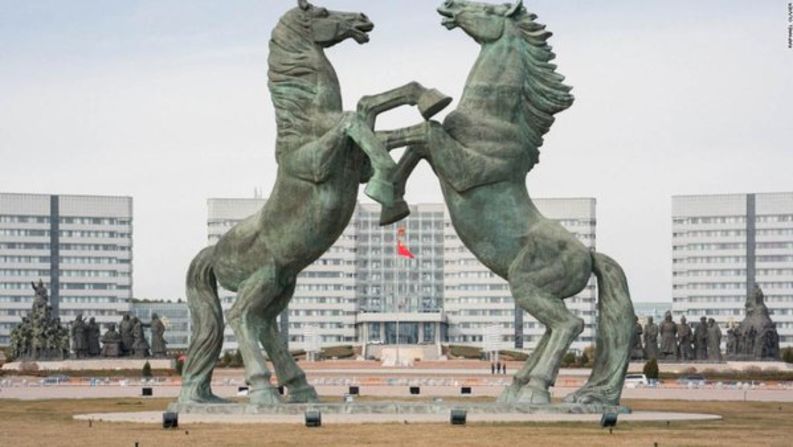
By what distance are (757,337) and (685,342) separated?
2872 millimetres

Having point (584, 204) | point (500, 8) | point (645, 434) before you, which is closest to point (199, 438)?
point (645, 434)

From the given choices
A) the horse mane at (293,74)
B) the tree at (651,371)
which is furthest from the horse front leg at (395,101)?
the tree at (651,371)

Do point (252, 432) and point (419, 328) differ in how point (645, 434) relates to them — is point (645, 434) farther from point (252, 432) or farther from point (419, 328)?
point (419, 328)

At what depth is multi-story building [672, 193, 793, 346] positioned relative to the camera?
117562mm

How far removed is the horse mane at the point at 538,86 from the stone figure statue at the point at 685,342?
40811 mm

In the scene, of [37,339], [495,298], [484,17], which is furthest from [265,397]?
[495,298]

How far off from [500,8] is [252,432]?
8690mm

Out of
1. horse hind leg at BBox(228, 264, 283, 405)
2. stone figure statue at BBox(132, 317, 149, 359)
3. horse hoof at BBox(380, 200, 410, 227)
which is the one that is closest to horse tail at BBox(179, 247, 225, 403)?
horse hind leg at BBox(228, 264, 283, 405)

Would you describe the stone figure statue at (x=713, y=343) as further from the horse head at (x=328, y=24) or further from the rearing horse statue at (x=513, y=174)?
the horse head at (x=328, y=24)

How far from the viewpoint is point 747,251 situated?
119m

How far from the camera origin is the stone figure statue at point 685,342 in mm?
67938

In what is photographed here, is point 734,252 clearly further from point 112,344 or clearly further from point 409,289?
point 112,344

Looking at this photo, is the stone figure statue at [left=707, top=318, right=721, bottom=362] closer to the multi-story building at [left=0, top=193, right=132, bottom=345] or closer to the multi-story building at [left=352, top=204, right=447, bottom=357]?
the multi-story building at [left=352, top=204, right=447, bottom=357]

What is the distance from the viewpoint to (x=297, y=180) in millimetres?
27797
